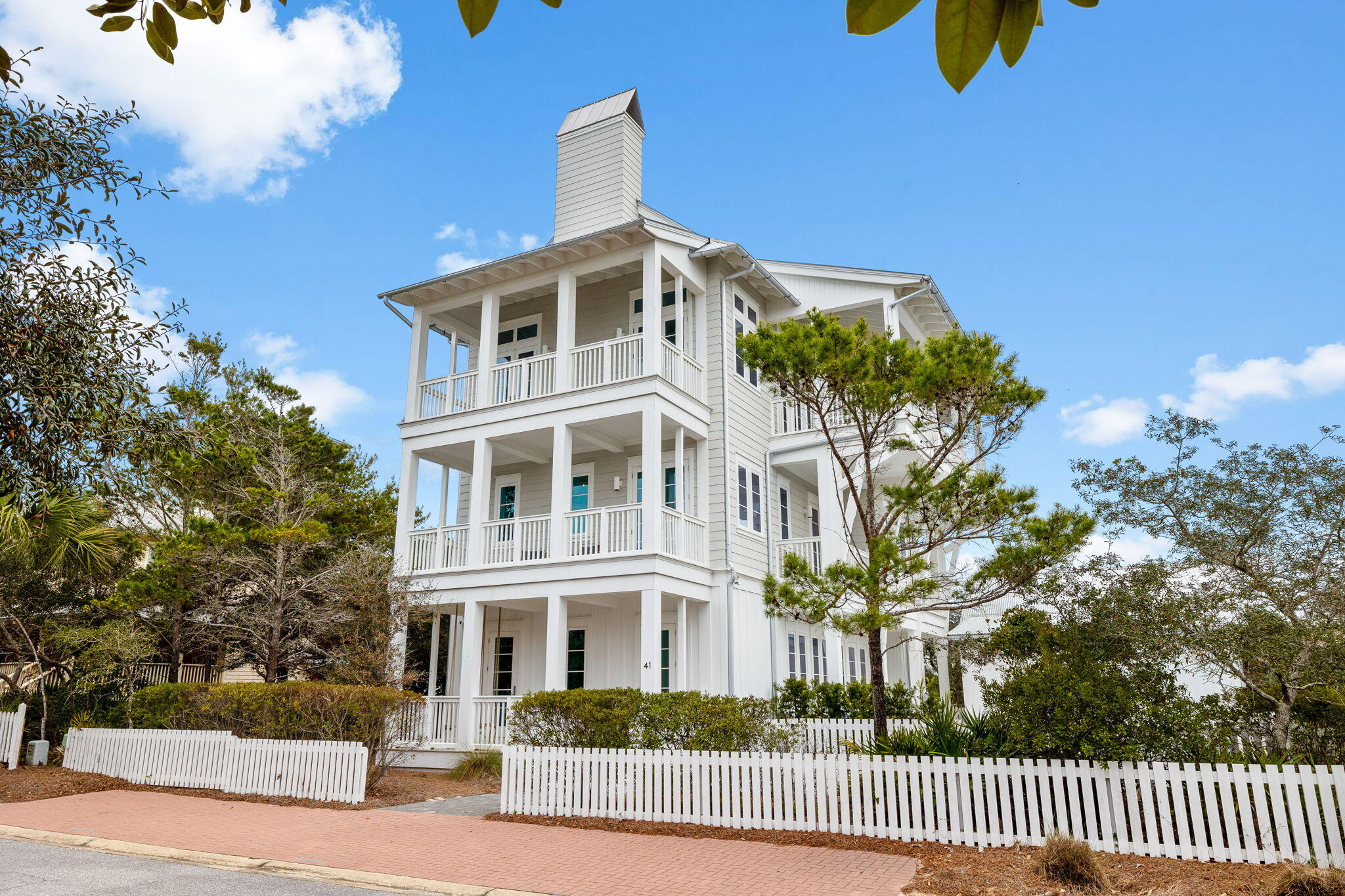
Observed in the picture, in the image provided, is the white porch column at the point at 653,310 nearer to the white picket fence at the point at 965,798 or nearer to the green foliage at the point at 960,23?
the white picket fence at the point at 965,798

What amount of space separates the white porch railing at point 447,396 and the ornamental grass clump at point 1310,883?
50.7 feet

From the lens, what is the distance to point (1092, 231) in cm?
1543

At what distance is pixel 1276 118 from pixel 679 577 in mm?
11758

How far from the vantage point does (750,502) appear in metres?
19.3

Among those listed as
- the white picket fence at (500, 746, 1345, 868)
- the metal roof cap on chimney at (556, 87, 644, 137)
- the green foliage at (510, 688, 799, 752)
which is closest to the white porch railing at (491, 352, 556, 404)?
the metal roof cap on chimney at (556, 87, 644, 137)

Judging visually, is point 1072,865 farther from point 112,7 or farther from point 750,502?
point 750,502

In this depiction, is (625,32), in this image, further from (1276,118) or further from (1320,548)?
(1276,118)

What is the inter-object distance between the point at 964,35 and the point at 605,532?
51.0 ft

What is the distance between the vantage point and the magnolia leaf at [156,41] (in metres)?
1.76

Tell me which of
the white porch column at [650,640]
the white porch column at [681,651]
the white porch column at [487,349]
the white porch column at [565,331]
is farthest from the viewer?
the white porch column at [487,349]

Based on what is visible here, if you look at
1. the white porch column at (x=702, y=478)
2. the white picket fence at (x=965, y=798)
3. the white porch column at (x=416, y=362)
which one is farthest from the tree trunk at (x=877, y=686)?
the white porch column at (x=416, y=362)

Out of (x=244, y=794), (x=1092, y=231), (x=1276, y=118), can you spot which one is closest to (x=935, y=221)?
(x=1092, y=231)

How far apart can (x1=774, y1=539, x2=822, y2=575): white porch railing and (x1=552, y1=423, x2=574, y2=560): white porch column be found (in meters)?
4.95

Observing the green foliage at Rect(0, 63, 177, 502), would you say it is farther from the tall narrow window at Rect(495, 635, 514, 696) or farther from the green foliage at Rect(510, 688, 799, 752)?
the tall narrow window at Rect(495, 635, 514, 696)
